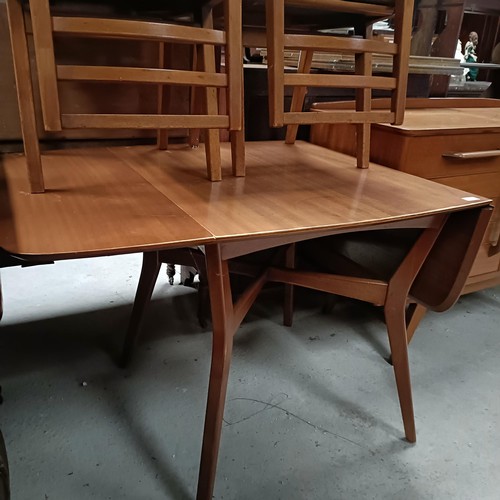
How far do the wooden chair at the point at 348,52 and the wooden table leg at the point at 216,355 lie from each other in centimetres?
43

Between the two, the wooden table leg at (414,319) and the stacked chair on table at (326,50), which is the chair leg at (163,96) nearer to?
the stacked chair on table at (326,50)

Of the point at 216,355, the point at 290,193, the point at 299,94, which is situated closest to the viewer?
the point at 216,355

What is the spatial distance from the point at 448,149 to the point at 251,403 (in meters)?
0.99

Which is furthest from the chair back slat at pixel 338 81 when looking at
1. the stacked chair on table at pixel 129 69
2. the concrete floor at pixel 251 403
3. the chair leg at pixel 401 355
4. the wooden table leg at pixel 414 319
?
the concrete floor at pixel 251 403

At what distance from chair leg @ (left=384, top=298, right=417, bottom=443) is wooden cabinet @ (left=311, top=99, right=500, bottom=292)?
46 centimetres

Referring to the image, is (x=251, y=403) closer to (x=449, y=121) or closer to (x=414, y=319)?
(x=414, y=319)

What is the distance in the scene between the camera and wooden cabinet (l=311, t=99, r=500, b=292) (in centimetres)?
140

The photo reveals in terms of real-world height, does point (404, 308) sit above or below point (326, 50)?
below

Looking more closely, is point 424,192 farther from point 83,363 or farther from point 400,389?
point 83,363

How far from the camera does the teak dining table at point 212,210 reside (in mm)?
789

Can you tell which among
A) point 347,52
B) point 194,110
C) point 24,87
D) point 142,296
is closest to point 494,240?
point 347,52

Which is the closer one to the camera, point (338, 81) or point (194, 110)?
point (338, 81)

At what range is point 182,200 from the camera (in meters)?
0.99

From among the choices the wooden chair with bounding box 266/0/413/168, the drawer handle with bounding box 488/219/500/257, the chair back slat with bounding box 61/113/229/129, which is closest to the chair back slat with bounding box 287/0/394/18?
the wooden chair with bounding box 266/0/413/168
